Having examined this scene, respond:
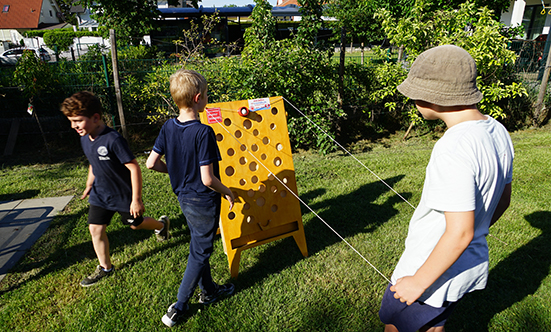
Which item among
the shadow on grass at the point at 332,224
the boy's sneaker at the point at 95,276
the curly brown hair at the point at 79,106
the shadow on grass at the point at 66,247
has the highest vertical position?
the curly brown hair at the point at 79,106

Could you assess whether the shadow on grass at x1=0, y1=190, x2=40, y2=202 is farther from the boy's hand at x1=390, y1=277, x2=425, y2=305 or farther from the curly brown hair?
the boy's hand at x1=390, y1=277, x2=425, y2=305

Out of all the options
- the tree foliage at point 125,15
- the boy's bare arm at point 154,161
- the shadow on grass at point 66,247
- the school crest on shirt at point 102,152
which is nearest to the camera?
the boy's bare arm at point 154,161

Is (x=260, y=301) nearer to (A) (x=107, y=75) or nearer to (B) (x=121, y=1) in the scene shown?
(A) (x=107, y=75)

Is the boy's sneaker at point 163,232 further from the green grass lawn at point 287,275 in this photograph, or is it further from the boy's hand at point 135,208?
the boy's hand at point 135,208

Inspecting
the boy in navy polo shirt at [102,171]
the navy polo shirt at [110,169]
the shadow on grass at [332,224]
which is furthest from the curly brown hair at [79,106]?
the shadow on grass at [332,224]

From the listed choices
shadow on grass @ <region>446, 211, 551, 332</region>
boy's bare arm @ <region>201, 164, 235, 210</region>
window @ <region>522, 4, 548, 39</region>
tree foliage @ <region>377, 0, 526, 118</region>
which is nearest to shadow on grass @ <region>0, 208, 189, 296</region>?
boy's bare arm @ <region>201, 164, 235, 210</region>

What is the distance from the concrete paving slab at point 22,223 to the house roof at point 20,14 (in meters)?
49.2

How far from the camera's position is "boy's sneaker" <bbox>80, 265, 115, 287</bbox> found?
2.78 meters

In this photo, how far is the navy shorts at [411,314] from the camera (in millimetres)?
1451

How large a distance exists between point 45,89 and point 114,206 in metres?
4.97

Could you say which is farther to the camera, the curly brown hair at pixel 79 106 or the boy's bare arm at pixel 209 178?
the curly brown hair at pixel 79 106

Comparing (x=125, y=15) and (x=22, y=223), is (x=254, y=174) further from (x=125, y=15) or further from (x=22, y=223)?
(x=125, y=15)

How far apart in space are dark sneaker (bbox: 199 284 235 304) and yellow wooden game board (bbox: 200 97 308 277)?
179 mm

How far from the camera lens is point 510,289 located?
2674mm
